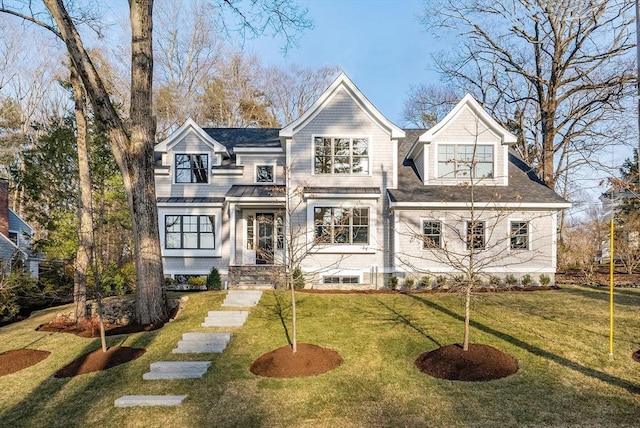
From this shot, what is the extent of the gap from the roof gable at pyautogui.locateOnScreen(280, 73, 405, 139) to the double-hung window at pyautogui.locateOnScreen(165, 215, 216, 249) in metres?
4.76

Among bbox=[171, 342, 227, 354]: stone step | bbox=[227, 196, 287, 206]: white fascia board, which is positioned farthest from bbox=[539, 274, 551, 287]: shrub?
bbox=[171, 342, 227, 354]: stone step

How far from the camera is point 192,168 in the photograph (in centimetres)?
1694

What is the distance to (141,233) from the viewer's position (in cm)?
1045

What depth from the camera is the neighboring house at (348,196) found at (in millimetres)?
14766

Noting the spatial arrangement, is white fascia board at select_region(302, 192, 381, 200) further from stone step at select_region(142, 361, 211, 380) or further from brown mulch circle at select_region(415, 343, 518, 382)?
stone step at select_region(142, 361, 211, 380)

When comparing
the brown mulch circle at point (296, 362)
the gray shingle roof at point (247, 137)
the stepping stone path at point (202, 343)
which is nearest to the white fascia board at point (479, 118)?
the gray shingle roof at point (247, 137)

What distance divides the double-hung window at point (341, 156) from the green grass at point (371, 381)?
20.3 ft

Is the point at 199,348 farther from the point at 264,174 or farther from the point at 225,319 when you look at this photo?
the point at 264,174

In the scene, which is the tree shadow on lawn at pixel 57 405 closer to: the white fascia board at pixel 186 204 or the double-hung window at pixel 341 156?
the white fascia board at pixel 186 204

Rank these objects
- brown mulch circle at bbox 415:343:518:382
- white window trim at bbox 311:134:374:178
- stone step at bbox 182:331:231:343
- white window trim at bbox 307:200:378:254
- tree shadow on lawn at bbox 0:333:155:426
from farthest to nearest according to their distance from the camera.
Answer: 1. white window trim at bbox 311:134:374:178
2. white window trim at bbox 307:200:378:254
3. stone step at bbox 182:331:231:343
4. brown mulch circle at bbox 415:343:518:382
5. tree shadow on lawn at bbox 0:333:155:426

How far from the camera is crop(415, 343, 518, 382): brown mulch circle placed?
21.9 feet

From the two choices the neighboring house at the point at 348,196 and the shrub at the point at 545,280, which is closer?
the shrub at the point at 545,280

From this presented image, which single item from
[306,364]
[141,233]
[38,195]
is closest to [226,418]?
[306,364]

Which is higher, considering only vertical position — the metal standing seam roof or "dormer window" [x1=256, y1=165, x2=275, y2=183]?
"dormer window" [x1=256, y1=165, x2=275, y2=183]
